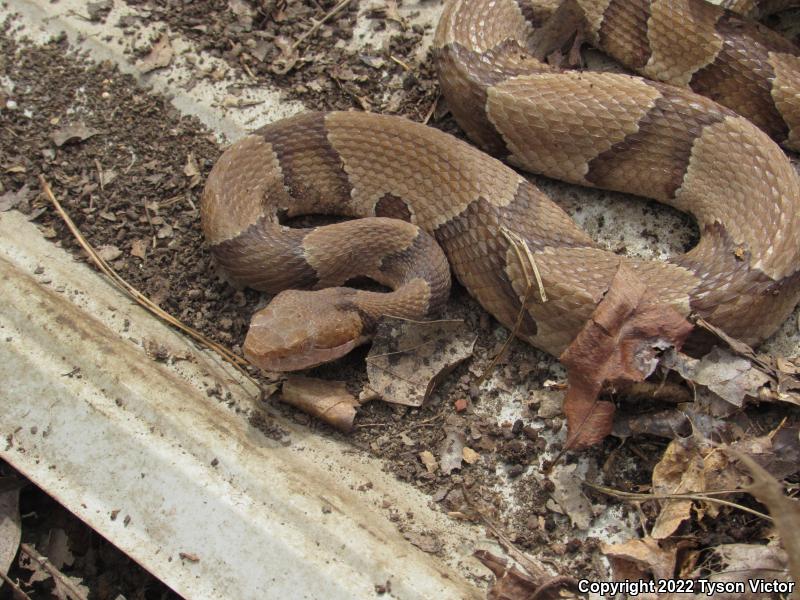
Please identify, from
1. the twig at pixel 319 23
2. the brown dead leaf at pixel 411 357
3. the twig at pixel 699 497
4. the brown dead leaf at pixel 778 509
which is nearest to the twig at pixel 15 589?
the brown dead leaf at pixel 411 357

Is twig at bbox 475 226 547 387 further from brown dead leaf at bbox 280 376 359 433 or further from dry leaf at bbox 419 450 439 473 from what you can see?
brown dead leaf at bbox 280 376 359 433

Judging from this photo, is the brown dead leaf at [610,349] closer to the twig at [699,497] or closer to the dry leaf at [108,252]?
the twig at [699,497]

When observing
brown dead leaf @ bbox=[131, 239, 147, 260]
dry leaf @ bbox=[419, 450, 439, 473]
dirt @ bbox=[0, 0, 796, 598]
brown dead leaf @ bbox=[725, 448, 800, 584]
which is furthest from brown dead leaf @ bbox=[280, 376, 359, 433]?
brown dead leaf @ bbox=[725, 448, 800, 584]

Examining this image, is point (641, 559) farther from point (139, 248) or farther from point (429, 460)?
point (139, 248)

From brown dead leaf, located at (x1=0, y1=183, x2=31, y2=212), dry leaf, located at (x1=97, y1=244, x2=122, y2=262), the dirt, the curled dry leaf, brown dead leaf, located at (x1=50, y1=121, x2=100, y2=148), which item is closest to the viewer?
the curled dry leaf

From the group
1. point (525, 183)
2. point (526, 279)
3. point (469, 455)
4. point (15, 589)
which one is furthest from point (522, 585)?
point (15, 589)

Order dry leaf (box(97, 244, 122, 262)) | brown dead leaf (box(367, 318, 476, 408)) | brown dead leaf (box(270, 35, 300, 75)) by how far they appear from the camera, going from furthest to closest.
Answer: brown dead leaf (box(270, 35, 300, 75)), dry leaf (box(97, 244, 122, 262)), brown dead leaf (box(367, 318, 476, 408))

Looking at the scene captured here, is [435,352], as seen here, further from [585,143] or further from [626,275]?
[585,143]
